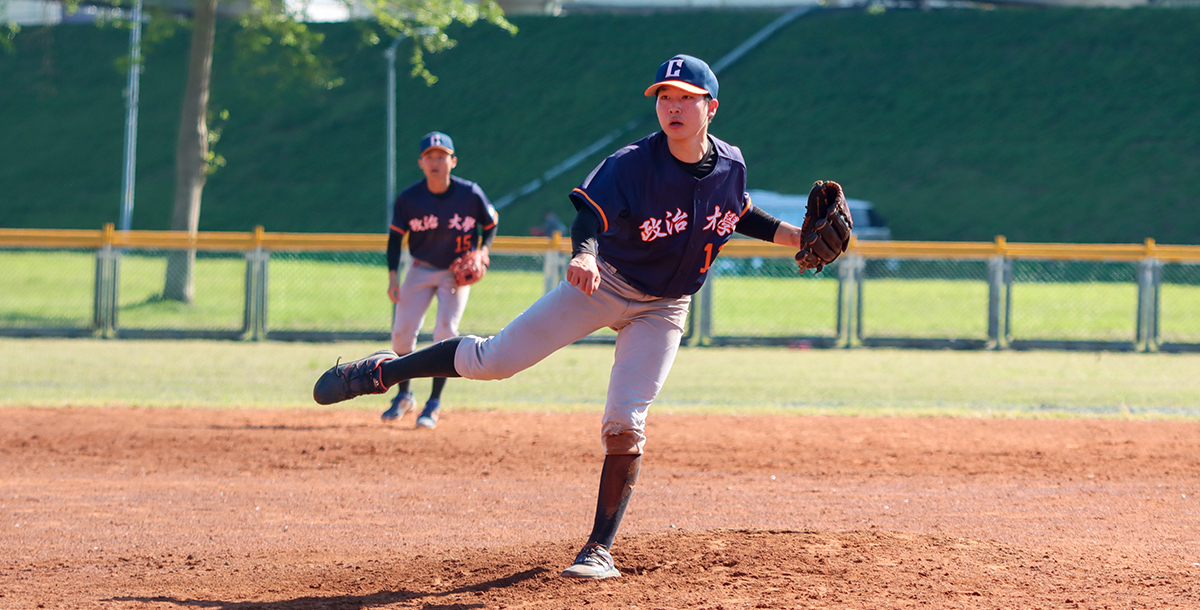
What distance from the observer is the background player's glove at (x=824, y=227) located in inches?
171

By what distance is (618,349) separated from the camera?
4.39m

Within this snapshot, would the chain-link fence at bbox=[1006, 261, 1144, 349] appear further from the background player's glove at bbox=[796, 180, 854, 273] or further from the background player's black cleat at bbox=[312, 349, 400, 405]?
the background player's black cleat at bbox=[312, 349, 400, 405]

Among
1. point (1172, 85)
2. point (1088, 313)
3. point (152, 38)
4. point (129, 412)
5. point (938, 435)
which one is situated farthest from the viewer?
point (1172, 85)

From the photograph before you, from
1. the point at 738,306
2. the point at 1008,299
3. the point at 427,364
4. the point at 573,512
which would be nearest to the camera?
the point at 427,364

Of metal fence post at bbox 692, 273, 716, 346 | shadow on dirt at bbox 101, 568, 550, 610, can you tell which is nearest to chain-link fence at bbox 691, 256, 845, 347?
metal fence post at bbox 692, 273, 716, 346

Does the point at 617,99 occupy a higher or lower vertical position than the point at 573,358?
higher

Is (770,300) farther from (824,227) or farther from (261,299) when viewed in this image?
(824,227)

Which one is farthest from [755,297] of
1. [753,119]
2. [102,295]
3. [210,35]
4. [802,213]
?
[753,119]

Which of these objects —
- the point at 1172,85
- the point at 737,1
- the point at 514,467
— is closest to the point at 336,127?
the point at 737,1

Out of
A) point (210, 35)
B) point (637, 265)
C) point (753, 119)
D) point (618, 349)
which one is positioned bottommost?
point (618, 349)

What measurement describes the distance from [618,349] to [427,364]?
770 mm

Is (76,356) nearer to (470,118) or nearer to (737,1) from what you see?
(470,118)

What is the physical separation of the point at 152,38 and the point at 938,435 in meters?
16.0

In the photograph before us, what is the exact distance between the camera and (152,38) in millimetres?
19312
